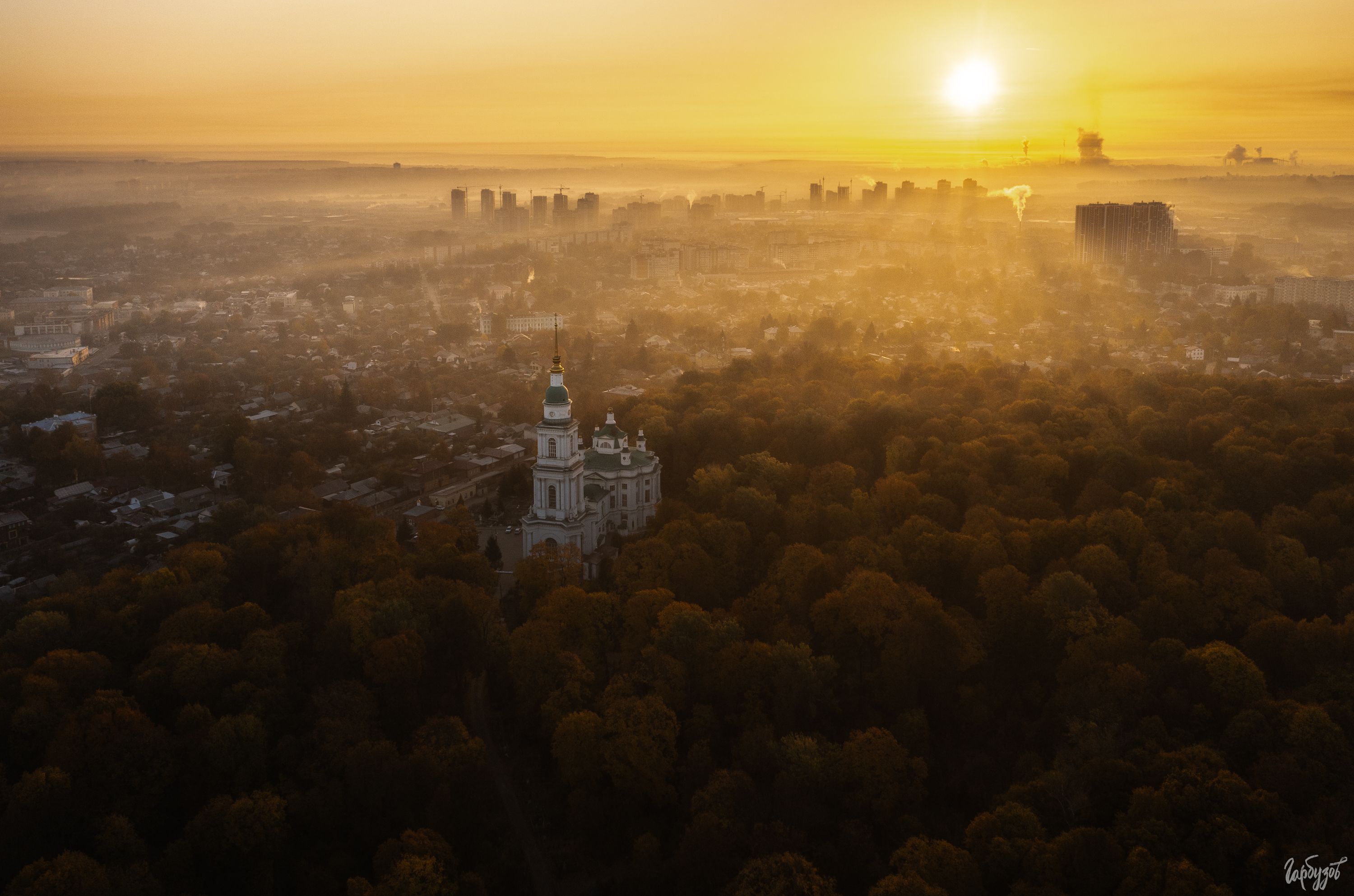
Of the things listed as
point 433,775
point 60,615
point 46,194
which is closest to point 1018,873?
point 433,775

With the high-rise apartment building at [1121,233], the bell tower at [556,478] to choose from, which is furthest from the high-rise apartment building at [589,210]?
the bell tower at [556,478]

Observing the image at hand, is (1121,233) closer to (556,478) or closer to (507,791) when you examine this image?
(556,478)

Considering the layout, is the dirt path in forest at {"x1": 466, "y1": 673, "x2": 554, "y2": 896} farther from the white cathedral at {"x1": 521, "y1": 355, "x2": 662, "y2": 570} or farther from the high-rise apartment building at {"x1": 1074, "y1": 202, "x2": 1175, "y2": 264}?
the high-rise apartment building at {"x1": 1074, "y1": 202, "x2": 1175, "y2": 264}

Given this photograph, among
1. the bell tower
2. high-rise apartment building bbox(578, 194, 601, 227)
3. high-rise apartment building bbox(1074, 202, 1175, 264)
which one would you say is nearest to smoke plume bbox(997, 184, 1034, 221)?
high-rise apartment building bbox(1074, 202, 1175, 264)

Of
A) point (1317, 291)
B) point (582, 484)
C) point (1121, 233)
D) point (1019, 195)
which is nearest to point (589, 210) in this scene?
point (1019, 195)

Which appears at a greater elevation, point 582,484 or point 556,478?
point 556,478
